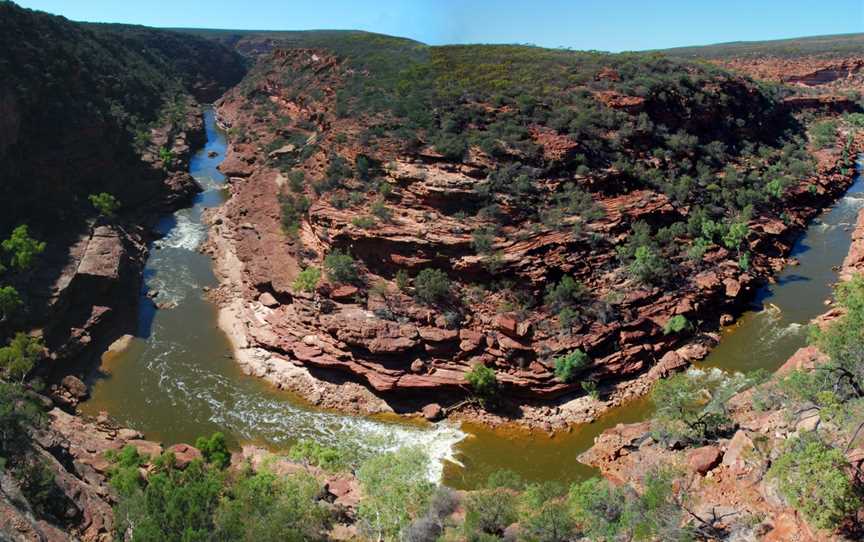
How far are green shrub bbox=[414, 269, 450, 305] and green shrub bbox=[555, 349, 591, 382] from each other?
238 inches

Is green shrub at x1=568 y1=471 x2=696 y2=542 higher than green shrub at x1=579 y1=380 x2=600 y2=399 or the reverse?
higher

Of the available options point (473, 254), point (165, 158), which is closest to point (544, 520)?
point (473, 254)

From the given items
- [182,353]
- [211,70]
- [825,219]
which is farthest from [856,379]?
[211,70]

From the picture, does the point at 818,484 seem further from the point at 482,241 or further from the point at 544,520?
the point at 482,241

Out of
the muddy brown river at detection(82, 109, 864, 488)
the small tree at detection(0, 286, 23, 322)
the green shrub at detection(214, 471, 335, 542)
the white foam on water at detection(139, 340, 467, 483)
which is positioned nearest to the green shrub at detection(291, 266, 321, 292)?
the muddy brown river at detection(82, 109, 864, 488)

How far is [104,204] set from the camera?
121 feet

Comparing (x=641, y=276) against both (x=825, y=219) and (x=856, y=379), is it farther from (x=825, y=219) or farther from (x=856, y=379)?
(x=825, y=219)

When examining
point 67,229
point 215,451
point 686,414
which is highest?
point 67,229

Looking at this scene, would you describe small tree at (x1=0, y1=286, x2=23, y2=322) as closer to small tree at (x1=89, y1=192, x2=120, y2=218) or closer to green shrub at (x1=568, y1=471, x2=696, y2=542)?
small tree at (x1=89, y1=192, x2=120, y2=218)

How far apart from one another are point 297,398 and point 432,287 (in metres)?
7.85

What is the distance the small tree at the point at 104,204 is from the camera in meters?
36.9

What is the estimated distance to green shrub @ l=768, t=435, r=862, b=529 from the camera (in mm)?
11234

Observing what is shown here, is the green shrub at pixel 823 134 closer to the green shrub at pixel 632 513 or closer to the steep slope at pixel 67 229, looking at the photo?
the green shrub at pixel 632 513

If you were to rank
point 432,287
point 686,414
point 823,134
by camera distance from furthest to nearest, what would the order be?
point 823,134 → point 432,287 → point 686,414
